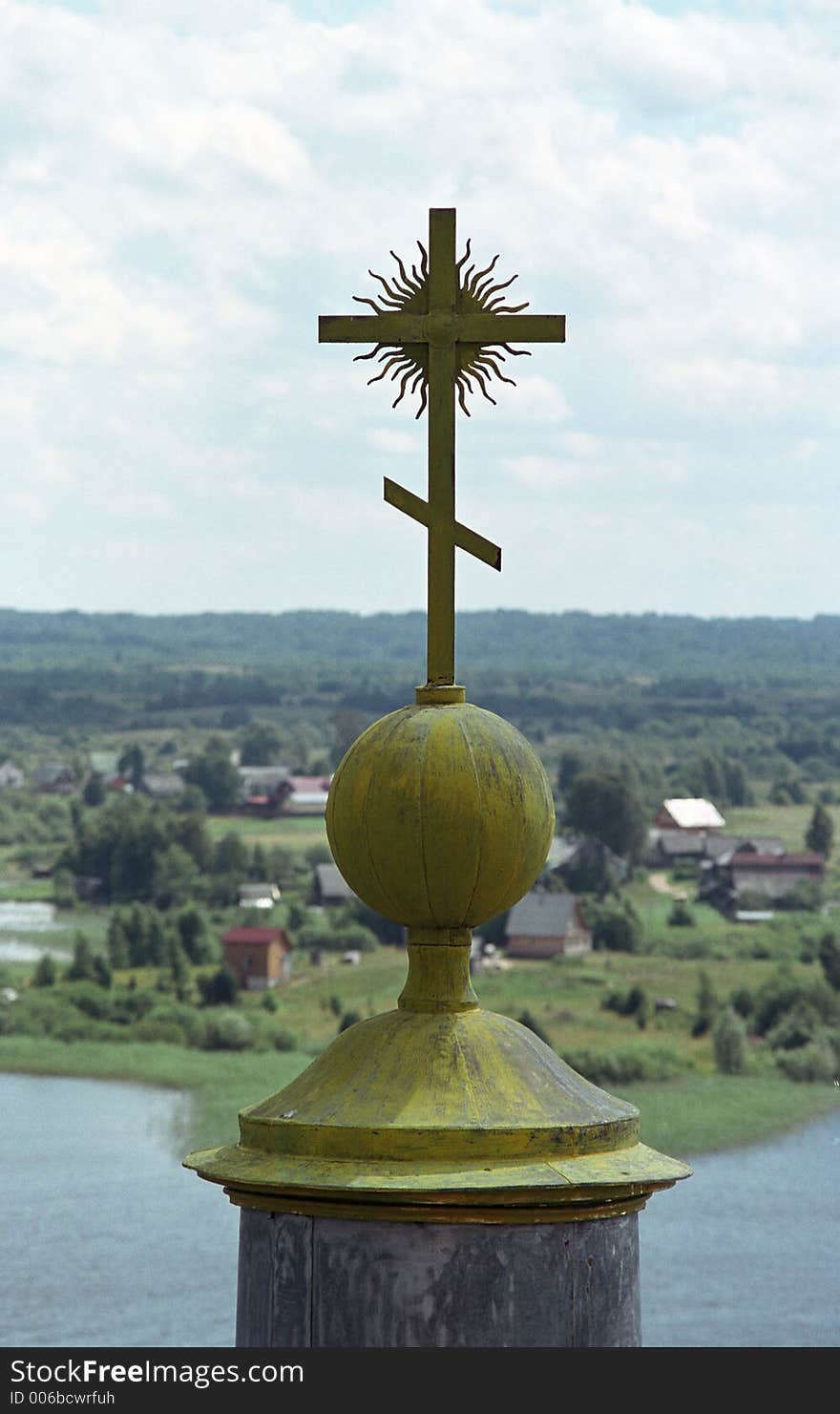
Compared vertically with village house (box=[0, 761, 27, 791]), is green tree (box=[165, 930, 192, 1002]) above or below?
below

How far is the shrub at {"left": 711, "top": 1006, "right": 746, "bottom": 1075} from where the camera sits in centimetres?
6693

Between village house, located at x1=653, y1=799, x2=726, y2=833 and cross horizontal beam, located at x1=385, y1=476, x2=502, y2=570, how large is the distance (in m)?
111

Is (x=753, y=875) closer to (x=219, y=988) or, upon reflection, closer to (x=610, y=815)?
(x=610, y=815)

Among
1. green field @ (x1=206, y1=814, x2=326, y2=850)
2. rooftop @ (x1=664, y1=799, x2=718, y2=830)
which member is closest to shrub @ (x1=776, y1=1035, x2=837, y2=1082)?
green field @ (x1=206, y1=814, x2=326, y2=850)

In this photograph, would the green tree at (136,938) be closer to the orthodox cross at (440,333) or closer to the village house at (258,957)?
the village house at (258,957)

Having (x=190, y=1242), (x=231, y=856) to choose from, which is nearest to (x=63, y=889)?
(x=231, y=856)

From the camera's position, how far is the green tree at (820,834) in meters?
109

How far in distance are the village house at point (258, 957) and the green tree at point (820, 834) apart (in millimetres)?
31778

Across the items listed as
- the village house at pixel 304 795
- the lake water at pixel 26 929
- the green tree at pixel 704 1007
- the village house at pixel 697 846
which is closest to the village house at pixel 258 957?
the lake water at pixel 26 929

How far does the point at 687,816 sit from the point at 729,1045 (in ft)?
161

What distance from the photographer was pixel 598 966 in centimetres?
8350

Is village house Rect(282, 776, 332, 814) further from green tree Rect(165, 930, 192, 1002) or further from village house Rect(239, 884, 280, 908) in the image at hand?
green tree Rect(165, 930, 192, 1002)

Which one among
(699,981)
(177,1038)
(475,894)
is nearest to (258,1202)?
(475,894)

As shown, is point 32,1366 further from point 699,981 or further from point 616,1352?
point 699,981
